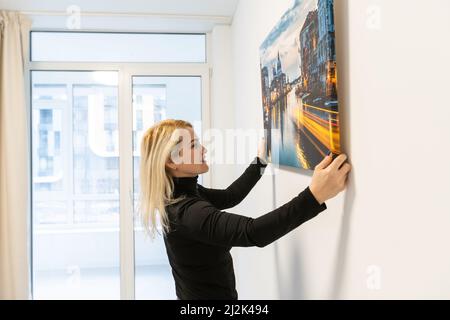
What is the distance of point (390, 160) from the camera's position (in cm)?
75

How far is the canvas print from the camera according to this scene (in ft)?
3.01

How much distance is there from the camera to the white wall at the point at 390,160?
23.8 inches

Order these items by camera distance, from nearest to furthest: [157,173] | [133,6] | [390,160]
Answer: [390,160], [157,173], [133,6]

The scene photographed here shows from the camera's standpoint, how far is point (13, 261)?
2.68 metres

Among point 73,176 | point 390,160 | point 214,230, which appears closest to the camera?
point 390,160

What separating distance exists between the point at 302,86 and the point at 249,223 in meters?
0.44

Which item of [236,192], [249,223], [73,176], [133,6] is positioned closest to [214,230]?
[249,223]

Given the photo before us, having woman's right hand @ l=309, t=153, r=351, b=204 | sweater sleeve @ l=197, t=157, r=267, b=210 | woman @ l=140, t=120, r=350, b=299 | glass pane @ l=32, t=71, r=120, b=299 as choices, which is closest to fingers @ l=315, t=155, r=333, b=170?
woman's right hand @ l=309, t=153, r=351, b=204

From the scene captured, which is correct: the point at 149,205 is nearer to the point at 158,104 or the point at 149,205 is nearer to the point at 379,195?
the point at 379,195

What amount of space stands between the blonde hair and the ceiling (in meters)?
1.55

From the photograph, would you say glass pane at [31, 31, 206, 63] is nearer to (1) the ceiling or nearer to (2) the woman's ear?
(1) the ceiling

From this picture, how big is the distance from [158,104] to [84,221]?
3.76 feet

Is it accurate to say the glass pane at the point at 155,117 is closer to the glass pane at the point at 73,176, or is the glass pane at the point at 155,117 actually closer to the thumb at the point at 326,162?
the glass pane at the point at 73,176

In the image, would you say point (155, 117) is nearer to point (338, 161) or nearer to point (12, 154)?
point (12, 154)
